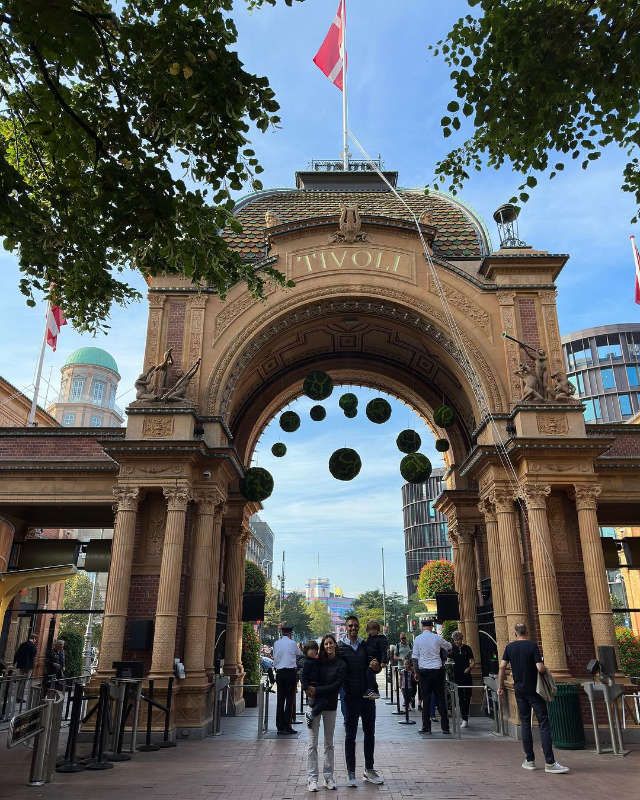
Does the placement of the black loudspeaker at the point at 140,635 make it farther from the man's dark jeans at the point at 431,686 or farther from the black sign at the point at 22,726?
the man's dark jeans at the point at 431,686

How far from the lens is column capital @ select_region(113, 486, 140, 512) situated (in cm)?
1290

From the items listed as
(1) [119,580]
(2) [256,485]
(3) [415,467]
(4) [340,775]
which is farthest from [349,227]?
(4) [340,775]

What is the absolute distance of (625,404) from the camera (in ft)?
207

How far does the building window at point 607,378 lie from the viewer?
6350 centimetres

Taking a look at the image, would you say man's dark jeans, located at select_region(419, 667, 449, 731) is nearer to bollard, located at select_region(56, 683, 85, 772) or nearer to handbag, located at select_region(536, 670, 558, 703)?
handbag, located at select_region(536, 670, 558, 703)

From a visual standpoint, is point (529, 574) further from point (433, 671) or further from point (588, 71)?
point (588, 71)

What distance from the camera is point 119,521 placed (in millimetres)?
12781

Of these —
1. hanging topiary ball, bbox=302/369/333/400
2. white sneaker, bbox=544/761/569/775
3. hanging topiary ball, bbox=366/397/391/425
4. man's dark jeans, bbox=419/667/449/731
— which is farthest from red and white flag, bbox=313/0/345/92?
white sneaker, bbox=544/761/569/775

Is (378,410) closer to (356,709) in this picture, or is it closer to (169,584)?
(169,584)

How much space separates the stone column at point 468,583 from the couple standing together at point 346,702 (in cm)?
967

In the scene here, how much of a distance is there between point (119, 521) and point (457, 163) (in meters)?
9.50

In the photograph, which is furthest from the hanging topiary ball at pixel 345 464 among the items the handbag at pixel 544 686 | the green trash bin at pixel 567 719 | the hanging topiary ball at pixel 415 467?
the handbag at pixel 544 686

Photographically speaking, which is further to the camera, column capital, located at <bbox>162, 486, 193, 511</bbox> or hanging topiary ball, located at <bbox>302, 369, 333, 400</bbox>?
hanging topiary ball, located at <bbox>302, 369, 333, 400</bbox>

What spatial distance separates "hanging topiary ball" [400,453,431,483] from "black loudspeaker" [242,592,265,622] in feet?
17.6
